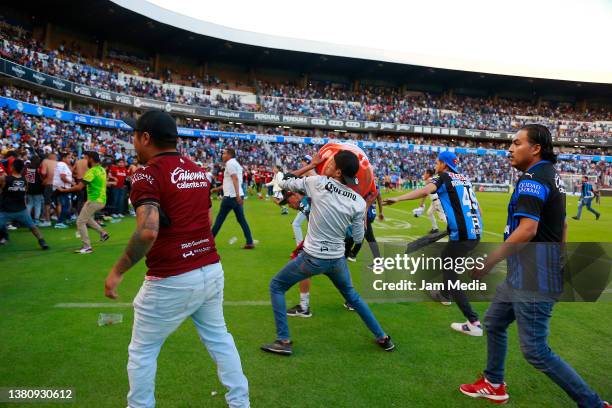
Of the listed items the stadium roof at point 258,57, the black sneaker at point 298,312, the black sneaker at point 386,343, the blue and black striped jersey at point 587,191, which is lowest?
the black sneaker at point 298,312

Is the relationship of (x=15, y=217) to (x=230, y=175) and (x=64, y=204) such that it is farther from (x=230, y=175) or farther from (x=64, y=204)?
(x=230, y=175)

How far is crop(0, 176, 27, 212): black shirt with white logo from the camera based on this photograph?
746 centimetres

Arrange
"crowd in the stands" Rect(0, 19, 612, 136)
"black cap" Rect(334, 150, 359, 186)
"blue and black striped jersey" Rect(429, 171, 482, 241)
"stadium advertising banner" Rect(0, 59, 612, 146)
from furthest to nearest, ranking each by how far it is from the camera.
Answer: "crowd in the stands" Rect(0, 19, 612, 136) < "stadium advertising banner" Rect(0, 59, 612, 146) < "blue and black striped jersey" Rect(429, 171, 482, 241) < "black cap" Rect(334, 150, 359, 186)

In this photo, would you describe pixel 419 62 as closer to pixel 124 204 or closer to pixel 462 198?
pixel 124 204

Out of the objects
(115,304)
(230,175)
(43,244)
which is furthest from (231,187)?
(43,244)

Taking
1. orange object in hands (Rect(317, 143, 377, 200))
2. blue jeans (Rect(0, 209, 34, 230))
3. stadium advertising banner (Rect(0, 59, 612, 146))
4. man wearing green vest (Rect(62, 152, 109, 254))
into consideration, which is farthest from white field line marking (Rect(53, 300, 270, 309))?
stadium advertising banner (Rect(0, 59, 612, 146))

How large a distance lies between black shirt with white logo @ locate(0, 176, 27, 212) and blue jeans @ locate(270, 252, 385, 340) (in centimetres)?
648

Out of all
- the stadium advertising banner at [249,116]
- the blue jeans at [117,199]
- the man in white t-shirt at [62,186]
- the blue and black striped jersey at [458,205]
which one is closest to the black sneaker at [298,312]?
the blue and black striped jersey at [458,205]

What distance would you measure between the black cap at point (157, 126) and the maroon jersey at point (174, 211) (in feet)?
0.36

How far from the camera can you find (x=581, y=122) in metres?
55.6

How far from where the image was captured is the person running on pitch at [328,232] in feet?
11.6

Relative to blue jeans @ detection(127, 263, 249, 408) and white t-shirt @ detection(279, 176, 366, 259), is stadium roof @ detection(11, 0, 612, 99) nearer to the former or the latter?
white t-shirt @ detection(279, 176, 366, 259)

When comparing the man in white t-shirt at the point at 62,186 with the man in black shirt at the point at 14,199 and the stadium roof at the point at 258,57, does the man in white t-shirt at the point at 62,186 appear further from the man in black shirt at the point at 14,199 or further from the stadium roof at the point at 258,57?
the stadium roof at the point at 258,57

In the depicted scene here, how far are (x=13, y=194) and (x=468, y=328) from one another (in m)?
8.24
